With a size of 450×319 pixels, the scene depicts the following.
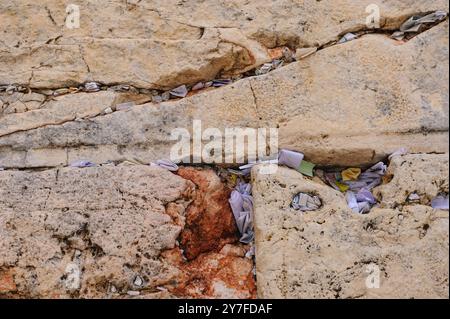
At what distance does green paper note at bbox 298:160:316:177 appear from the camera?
294 centimetres

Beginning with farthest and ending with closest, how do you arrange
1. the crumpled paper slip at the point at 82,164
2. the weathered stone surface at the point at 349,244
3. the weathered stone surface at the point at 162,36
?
the weathered stone surface at the point at 162,36, the crumpled paper slip at the point at 82,164, the weathered stone surface at the point at 349,244

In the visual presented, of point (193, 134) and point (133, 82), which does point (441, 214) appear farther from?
point (133, 82)

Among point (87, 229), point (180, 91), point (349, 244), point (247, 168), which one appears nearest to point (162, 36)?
point (180, 91)

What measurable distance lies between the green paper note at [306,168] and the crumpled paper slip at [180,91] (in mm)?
765

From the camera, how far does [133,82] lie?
3203 millimetres

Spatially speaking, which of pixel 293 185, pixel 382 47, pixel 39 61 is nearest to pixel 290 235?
pixel 293 185

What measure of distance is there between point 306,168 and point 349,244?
47 centimetres

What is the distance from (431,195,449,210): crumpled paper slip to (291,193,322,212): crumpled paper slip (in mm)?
532

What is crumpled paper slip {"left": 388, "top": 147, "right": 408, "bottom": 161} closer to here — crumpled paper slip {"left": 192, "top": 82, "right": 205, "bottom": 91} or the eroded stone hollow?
the eroded stone hollow

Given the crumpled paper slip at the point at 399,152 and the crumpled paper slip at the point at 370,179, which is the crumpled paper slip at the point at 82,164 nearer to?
→ the crumpled paper slip at the point at 370,179

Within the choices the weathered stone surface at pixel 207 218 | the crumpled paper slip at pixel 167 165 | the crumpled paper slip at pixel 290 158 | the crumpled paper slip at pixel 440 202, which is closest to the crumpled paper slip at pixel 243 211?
the weathered stone surface at pixel 207 218

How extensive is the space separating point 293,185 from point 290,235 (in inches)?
10.1

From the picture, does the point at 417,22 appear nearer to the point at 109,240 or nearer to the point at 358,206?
the point at 358,206

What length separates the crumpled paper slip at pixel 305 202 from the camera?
2777 millimetres
